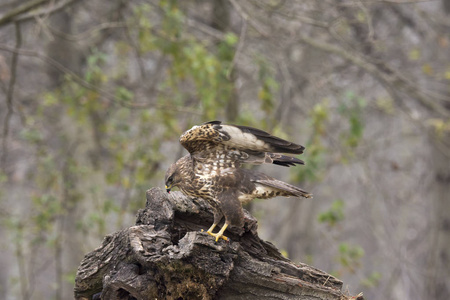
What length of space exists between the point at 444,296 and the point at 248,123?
5585 millimetres

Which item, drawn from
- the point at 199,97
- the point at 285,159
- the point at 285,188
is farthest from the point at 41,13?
the point at 285,188

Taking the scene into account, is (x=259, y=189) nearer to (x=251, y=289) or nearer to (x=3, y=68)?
(x=251, y=289)

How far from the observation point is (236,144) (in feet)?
12.1

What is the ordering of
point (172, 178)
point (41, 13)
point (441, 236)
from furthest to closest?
point (441, 236) < point (41, 13) < point (172, 178)

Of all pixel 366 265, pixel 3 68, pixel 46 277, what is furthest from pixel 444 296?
pixel 46 277

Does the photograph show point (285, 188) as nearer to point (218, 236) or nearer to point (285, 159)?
point (285, 159)

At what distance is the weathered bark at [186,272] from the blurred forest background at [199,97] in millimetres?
2901

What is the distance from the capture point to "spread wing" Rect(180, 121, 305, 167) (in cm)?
361

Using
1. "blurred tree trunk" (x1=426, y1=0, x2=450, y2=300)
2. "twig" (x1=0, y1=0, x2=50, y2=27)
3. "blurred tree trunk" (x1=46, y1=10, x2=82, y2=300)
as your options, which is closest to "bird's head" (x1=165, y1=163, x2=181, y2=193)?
"twig" (x1=0, y1=0, x2=50, y2=27)

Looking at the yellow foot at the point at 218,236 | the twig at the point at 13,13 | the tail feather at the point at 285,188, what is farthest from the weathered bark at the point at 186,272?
the twig at the point at 13,13

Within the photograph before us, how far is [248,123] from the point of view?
7.17 metres

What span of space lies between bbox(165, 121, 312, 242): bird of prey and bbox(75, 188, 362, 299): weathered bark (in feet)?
0.94

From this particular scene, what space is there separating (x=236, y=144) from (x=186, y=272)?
92cm

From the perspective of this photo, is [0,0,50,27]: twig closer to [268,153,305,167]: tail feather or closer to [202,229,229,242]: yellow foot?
[268,153,305,167]: tail feather
